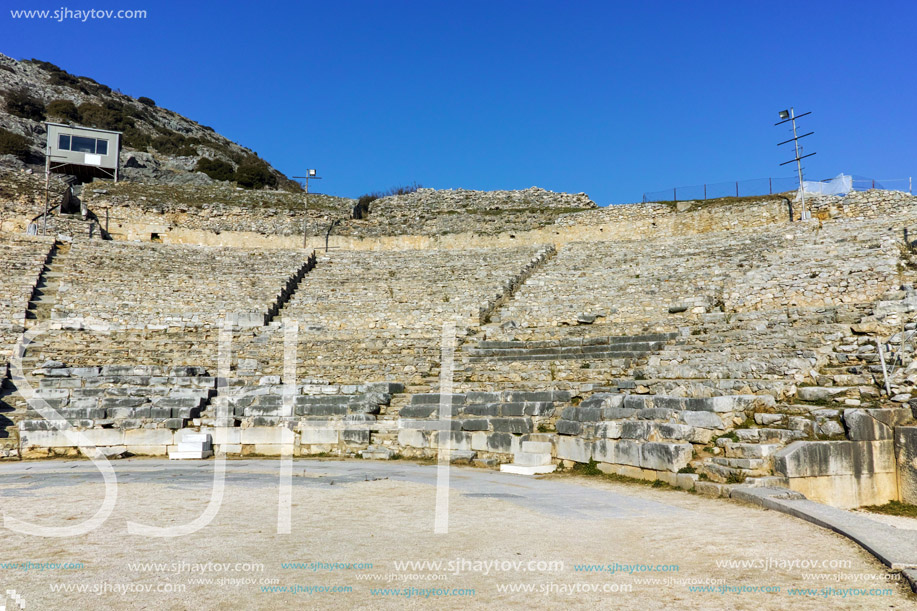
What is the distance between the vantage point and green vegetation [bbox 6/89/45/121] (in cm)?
4481

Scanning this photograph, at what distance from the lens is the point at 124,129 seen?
4912 centimetres

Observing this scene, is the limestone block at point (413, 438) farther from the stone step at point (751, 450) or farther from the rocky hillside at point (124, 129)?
the rocky hillside at point (124, 129)

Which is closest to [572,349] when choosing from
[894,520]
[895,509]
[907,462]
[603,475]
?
[603,475]

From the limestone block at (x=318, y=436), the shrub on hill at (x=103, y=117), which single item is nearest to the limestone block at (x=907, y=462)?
the limestone block at (x=318, y=436)

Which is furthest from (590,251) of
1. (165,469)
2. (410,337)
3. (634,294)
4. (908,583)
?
(908,583)

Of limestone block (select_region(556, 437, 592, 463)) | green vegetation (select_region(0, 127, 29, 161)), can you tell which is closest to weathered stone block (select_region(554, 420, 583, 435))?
limestone block (select_region(556, 437, 592, 463))

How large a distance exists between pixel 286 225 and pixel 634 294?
1511 cm

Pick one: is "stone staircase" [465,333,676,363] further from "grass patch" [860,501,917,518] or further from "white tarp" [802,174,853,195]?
"white tarp" [802,174,853,195]

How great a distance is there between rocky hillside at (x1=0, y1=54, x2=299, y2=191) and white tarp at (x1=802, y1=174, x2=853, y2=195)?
30537 mm

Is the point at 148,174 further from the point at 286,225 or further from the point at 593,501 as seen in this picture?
the point at 593,501

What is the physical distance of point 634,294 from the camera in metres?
16.9

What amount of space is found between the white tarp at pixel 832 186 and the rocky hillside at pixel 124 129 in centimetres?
3054

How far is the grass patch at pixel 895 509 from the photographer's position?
22.4ft

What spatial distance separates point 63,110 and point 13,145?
44.4 feet
